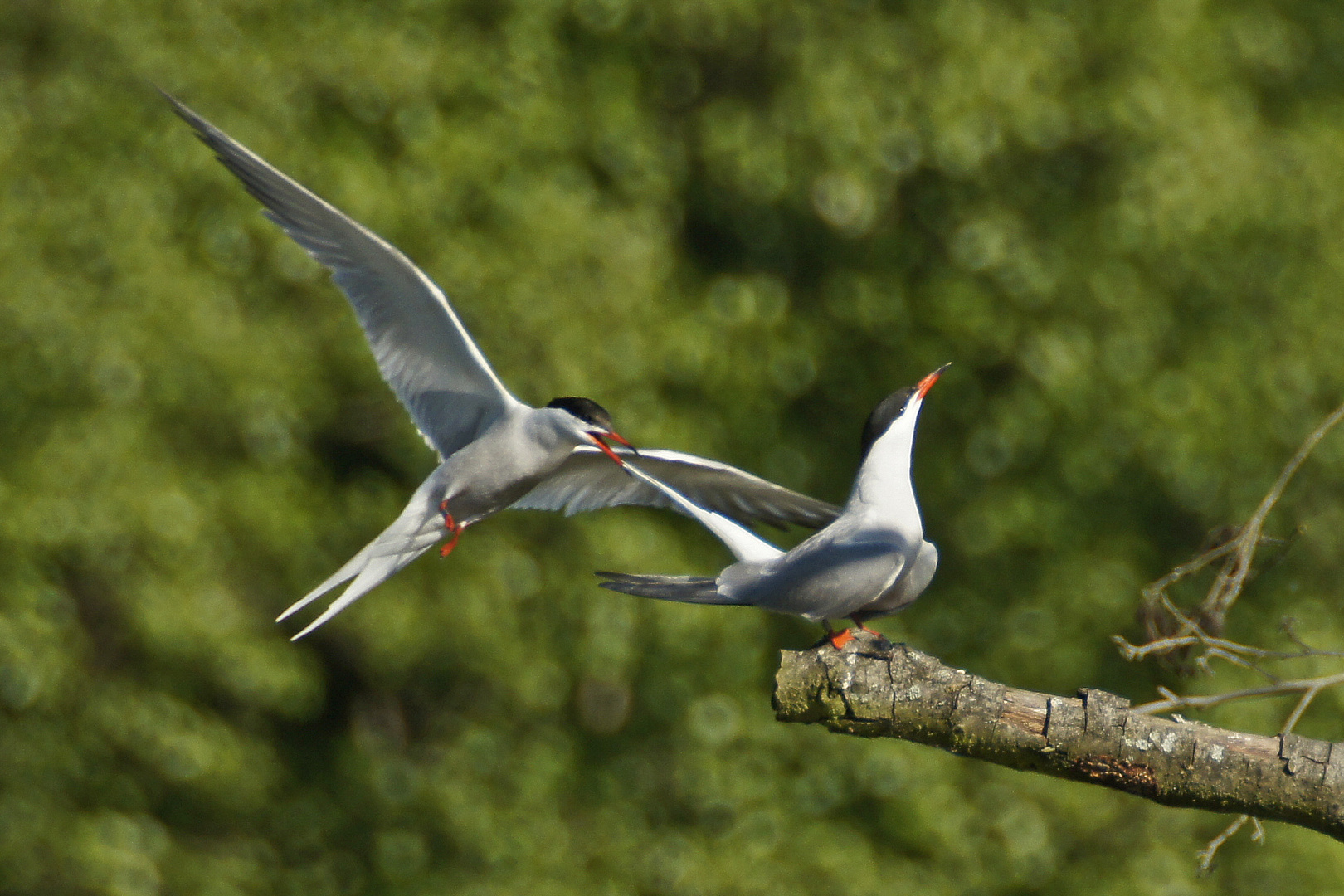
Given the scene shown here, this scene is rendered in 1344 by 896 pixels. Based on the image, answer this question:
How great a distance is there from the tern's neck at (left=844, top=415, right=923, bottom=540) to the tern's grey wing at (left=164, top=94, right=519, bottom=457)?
133cm

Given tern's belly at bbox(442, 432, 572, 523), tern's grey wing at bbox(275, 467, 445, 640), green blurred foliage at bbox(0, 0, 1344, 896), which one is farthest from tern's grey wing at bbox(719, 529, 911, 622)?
green blurred foliage at bbox(0, 0, 1344, 896)

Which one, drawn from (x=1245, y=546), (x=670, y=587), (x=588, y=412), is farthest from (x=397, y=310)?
(x=1245, y=546)

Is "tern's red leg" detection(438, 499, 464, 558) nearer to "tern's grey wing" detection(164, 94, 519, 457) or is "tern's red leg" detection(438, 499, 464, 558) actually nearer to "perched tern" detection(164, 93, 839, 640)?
"perched tern" detection(164, 93, 839, 640)

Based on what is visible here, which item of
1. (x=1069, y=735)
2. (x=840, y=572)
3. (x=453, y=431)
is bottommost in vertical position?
(x=1069, y=735)

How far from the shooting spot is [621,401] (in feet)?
24.0

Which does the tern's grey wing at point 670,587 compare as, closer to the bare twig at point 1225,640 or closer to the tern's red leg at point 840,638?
the tern's red leg at point 840,638

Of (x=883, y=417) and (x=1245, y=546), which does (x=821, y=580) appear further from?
(x=1245, y=546)

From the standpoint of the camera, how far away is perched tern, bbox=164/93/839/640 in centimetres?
420

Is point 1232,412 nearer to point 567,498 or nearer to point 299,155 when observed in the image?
point 567,498

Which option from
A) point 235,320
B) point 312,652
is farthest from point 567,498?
point 312,652

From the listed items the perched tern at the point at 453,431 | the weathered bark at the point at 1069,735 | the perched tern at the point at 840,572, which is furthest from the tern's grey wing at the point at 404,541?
the weathered bark at the point at 1069,735

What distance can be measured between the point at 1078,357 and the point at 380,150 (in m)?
4.29

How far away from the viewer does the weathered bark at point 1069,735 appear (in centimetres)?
246

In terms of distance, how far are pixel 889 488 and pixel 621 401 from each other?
12.0 ft
